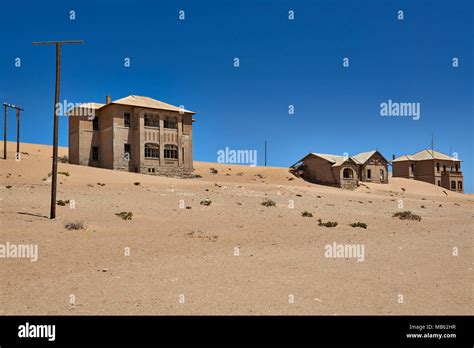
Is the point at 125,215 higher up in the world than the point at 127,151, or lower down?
lower down

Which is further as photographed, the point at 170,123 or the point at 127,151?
the point at 170,123

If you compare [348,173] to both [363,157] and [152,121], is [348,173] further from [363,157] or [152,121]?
[152,121]

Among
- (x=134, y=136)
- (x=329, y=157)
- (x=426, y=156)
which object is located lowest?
(x=329, y=157)

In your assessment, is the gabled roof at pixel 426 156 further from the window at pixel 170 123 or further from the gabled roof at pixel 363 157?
the window at pixel 170 123

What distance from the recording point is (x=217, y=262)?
975cm

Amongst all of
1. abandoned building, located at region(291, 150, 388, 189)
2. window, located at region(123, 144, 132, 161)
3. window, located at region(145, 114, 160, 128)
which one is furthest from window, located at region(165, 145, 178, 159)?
abandoned building, located at region(291, 150, 388, 189)

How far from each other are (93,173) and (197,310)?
2816cm

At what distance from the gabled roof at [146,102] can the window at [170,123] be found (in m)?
1.13

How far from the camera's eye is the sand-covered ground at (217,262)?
646cm

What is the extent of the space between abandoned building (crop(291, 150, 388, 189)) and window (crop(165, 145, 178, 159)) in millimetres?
20688

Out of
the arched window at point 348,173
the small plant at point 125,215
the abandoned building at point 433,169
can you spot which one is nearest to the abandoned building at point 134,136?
the arched window at point 348,173

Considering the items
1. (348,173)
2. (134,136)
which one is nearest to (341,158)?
(348,173)

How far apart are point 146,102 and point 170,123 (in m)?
3.52
